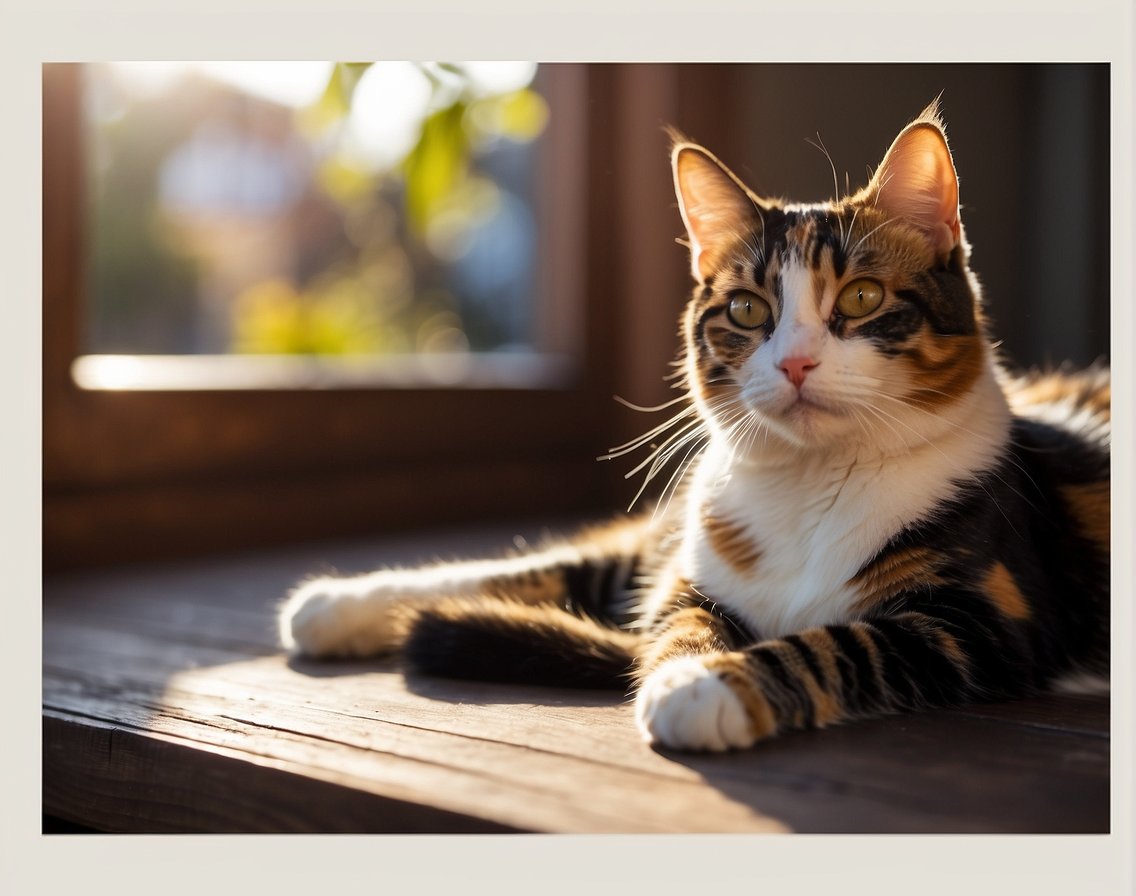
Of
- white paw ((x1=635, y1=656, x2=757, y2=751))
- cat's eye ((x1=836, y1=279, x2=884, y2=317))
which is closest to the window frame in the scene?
cat's eye ((x1=836, y1=279, x2=884, y2=317))

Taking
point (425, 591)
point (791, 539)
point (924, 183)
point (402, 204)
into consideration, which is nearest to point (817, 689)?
point (791, 539)

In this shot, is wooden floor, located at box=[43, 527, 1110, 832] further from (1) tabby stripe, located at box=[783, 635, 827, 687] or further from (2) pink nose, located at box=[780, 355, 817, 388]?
(2) pink nose, located at box=[780, 355, 817, 388]

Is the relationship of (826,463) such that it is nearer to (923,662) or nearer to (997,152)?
(923,662)

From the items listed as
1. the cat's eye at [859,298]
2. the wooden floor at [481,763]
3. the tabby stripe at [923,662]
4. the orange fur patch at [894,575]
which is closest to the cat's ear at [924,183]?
the cat's eye at [859,298]

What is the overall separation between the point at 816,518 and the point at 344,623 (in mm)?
787

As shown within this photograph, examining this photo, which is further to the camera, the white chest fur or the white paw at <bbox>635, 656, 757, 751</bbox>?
the white chest fur

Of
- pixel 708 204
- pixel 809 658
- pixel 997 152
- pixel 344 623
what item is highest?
pixel 997 152

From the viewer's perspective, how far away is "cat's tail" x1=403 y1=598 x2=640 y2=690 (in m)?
1.49

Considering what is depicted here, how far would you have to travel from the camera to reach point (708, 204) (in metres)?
1.57

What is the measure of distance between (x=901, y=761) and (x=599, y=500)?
129 inches

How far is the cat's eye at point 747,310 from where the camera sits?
143cm

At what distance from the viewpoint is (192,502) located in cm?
309

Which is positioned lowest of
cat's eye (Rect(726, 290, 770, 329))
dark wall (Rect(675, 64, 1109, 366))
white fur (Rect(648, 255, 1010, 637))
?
white fur (Rect(648, 255, 1010, 637))

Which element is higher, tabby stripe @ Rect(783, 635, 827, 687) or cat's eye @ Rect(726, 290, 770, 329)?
cat's eye @ Rect(726, 290, 770, 329)
